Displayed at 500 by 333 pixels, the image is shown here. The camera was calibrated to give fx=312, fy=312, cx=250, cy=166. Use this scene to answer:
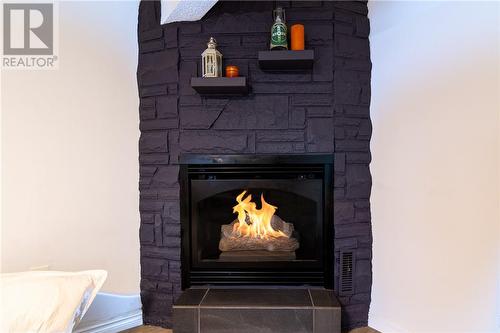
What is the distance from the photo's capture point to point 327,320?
4.84 ft

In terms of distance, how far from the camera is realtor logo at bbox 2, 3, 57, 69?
56.3 inches

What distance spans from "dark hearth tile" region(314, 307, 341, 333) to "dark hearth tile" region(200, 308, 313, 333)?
0.03 meters

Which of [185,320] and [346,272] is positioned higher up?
[346,272]

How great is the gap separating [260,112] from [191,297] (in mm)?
1056

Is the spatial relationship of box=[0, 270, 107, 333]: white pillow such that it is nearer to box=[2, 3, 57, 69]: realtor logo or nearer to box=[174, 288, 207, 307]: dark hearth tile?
box=[174, 288, 207, 307]: dark hearth tile

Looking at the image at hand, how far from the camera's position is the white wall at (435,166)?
4.29 feet

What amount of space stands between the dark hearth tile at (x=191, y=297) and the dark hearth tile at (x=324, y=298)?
58cm

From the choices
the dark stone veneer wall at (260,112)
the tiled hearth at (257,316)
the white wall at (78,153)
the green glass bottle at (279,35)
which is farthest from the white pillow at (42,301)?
the green glass bottle at (279,35)

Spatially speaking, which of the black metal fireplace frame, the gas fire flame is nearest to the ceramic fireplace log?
the gas fire flame

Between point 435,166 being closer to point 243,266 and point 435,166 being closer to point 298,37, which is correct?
point 298,37

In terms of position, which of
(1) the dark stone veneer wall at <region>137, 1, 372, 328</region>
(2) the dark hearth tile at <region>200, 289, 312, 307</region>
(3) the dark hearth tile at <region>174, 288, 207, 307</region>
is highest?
(1) the dark stone veneer wall at <region>137, 1, 372, 328</region>

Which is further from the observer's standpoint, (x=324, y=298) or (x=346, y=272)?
(x=346, y=272)

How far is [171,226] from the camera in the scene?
5.89 feet

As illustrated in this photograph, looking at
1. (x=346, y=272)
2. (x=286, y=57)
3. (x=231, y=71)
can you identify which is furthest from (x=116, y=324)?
Result: (x=286, y=57)
